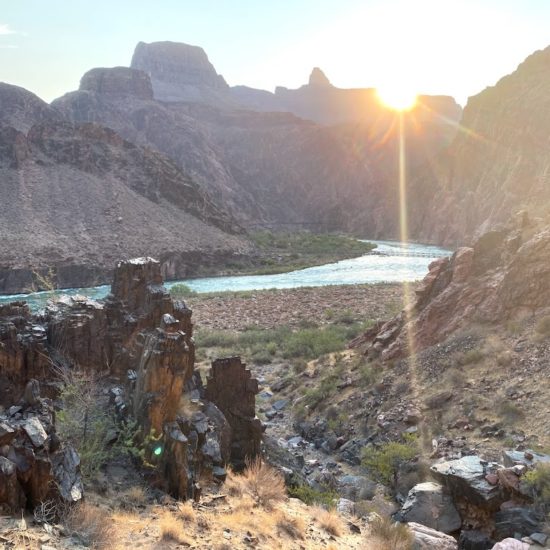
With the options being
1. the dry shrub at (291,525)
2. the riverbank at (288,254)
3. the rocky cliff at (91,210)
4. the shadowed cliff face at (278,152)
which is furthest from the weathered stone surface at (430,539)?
the shadowed cliff face at (278,152)

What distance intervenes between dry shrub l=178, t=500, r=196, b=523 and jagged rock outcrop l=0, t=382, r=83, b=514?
1.45m

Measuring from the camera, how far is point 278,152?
509ft

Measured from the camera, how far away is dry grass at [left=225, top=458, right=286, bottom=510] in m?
9.49

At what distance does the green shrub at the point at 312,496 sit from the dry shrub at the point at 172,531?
3379mm

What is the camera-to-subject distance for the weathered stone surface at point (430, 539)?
8.48 m

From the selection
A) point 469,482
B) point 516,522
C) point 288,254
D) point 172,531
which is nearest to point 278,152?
point 288,254

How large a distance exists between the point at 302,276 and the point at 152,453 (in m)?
52.3

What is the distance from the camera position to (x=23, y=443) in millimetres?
7316

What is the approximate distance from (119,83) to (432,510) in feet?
489

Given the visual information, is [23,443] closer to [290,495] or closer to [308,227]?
[290,495]

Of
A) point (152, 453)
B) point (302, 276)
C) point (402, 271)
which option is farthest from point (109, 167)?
point (152, 453)

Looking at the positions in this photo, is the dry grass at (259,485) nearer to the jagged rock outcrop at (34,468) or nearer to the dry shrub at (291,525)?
the dry shrub at (291,525)

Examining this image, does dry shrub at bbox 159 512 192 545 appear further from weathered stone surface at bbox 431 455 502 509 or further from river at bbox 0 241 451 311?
river at bbox 0 241 451 311

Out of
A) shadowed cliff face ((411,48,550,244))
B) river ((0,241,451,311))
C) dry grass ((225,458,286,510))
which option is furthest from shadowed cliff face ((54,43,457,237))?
dry grass ((225,458,286,510))
